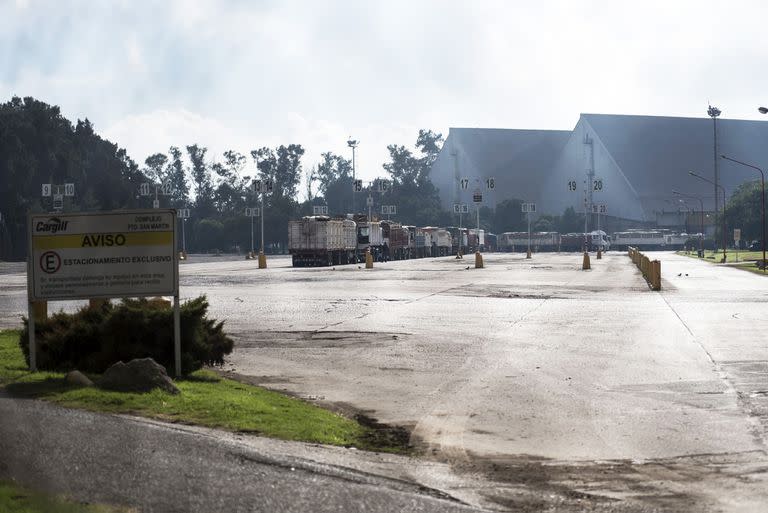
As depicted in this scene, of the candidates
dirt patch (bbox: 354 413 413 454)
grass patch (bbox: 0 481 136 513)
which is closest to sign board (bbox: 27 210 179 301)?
dirt patch (bbox: 354 413 413 454)

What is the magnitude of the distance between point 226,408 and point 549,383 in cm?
480

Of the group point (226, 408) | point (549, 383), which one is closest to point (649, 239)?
point (549, 383)

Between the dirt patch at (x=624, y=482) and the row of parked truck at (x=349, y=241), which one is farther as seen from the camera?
the row of parked truck at (x=349, y=241)

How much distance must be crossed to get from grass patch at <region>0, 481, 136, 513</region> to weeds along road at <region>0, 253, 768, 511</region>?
7.95 ft

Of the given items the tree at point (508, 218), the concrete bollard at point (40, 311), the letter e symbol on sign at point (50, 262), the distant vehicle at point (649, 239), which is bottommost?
the distant vehicle at point (649, 239)

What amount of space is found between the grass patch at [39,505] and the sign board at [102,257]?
599 cm

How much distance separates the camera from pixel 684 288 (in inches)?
1593

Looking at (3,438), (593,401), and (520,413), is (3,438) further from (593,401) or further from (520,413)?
(593,401)

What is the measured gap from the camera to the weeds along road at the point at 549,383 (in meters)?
8.55

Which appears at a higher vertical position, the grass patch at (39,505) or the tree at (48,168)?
the tree at (48,168)

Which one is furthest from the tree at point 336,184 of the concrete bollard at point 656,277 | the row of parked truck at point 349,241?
the concrete bollard at point 656,277

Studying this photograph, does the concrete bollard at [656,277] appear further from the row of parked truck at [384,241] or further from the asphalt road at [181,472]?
the row of parked truck at [384,241]

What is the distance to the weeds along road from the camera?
8.55 m

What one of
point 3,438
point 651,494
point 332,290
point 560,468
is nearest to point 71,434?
point 3,438
